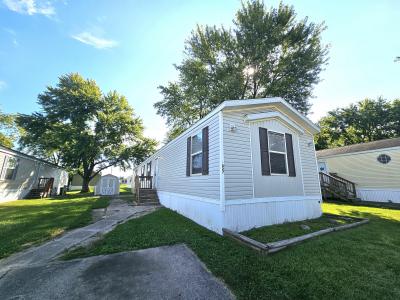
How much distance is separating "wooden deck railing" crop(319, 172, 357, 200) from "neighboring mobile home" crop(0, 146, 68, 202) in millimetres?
22083

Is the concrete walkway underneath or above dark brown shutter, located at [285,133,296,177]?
underneath

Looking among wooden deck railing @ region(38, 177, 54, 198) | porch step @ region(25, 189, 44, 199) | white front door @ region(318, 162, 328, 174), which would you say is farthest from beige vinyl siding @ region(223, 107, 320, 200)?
wooden deck railing @ region(38, 177, 54, 198)

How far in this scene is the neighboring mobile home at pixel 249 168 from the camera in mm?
5145

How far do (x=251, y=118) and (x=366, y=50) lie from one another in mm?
8384

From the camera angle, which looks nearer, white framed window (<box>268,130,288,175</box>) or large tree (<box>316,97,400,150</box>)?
white framed window (<box>268,130,288,175</box>)

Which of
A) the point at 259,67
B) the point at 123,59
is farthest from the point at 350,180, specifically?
the point at 123,59

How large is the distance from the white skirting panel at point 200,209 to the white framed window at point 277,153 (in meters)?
2.40

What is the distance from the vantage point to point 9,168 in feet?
41.1

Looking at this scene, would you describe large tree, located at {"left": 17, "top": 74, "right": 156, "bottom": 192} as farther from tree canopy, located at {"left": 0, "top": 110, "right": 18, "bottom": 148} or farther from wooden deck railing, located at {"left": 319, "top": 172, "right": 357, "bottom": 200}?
wooden deck railing, located at {"left": 319, "top": 172, "right": 357, "bottom": 200}

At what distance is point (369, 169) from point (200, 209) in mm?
13168

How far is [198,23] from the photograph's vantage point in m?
17.0

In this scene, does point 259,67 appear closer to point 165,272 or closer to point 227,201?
point 227,201

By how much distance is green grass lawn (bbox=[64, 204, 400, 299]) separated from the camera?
248cm

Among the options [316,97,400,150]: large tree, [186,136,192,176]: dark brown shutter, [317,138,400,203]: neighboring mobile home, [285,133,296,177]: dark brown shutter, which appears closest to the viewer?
[285,133,296,177]: dark brown shutter
